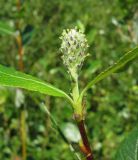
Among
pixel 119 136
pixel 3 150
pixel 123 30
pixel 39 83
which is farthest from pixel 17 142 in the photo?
pixel 39 83

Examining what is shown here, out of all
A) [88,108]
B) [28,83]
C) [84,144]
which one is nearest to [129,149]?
[84,144]

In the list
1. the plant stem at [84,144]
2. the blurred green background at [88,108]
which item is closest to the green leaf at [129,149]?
the plant stem at [84,144]

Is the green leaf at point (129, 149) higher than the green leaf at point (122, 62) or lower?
lower

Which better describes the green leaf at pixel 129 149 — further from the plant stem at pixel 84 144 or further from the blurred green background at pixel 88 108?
the blurred green background at pixel 88 108

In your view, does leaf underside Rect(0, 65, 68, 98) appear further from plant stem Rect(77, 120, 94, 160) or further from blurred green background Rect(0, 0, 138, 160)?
blurred green background Rect(0, 0, 138, 160)

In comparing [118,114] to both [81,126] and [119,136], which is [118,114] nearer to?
[119,136]

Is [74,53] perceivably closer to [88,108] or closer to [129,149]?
Result: [129,149]

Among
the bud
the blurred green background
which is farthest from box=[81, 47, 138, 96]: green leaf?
the blurred green background
